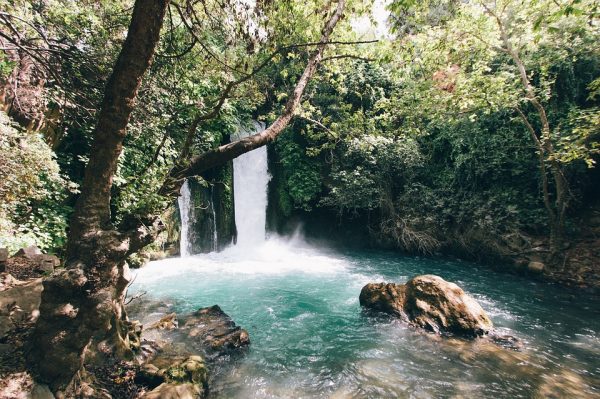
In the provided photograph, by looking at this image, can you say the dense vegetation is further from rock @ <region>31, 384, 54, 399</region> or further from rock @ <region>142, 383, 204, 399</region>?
rock @ <region>142, 383, 204, 399</region>

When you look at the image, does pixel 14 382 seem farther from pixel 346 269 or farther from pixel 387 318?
pixel 346 269

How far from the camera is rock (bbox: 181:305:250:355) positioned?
5.70 m

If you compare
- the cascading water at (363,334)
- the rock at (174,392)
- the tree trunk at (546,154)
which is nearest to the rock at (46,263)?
the cascading water at (363,334)

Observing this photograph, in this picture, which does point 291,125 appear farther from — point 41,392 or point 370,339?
point 41,392

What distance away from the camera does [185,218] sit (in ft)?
44.1

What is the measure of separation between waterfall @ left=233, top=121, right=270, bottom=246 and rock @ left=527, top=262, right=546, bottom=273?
12.0 meters

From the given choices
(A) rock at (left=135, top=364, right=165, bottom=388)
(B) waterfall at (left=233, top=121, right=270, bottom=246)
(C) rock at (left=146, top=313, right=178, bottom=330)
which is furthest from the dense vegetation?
(C) rock at (left=146, top=313, right=178, bottom=330)

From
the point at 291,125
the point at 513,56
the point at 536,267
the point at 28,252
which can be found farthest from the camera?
the point at 291,125

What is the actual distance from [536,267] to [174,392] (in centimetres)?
1201

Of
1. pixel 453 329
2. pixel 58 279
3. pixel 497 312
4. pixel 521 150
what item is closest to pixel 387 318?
pixel 453 329

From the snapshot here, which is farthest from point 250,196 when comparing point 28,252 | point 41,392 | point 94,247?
point 41,392

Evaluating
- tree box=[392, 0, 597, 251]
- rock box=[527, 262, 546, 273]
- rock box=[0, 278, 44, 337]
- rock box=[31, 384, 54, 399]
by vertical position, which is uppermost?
tree box=[392, 0, 597, 251]

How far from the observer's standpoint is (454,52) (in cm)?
975

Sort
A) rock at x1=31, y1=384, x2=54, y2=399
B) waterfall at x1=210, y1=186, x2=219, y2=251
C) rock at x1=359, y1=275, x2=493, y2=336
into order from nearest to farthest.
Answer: rock at x1=31, y1=384, x2=54, y2=399 < rock at x1=359, y1=275, x2=493, y2=336 < waterfall at x1=210, y1=186, x2=219, y2=251
